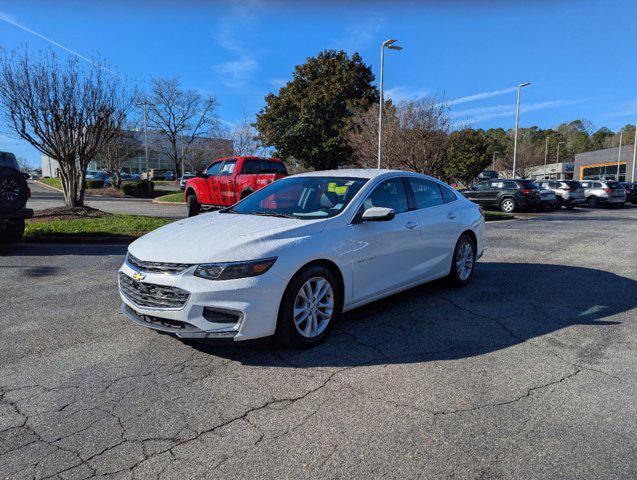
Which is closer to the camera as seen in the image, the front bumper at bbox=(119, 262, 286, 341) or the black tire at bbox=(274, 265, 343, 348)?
the front bumper at bbox=(119, 262, 286, 341)

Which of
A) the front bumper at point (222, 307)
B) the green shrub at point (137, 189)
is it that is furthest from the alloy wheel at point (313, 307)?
the green shrub at point (137, 189)

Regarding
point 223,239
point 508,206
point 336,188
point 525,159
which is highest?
point 525,159

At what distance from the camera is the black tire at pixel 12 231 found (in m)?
9.30

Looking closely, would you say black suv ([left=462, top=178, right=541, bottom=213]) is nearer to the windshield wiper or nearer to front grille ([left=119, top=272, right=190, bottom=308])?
the windshield wiper

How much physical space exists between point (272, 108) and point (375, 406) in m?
34.8

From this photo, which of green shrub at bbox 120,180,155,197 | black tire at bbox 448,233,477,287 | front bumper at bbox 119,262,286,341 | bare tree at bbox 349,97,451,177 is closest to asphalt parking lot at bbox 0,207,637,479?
front bumper at bbox 119,262,286,341

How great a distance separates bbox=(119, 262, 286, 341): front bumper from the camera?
350cm

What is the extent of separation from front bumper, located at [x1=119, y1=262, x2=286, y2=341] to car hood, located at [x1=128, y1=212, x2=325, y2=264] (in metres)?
0.17

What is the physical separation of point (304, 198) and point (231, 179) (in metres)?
9.18

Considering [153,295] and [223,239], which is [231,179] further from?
[153,295]

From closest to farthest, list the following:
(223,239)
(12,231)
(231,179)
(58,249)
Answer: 1. (223,239)
2. (58,249)
3. (12,231)
4. (231,179)

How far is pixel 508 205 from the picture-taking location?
2214 cm

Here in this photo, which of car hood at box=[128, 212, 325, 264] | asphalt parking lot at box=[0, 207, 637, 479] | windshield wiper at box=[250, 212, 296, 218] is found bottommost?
asphalt parking lot at box=[0, 207, 637, 479]

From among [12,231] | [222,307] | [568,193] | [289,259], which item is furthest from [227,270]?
[568,193]
